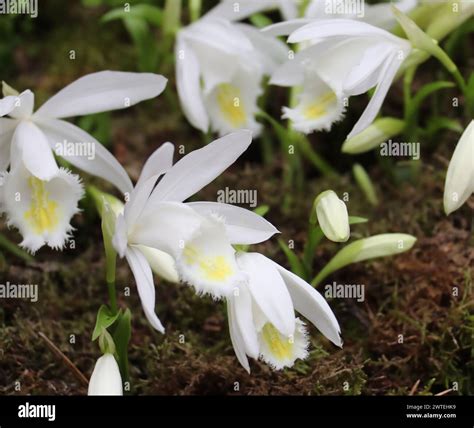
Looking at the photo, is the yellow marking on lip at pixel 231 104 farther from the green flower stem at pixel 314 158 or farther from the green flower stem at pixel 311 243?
the green flower stem at pixel 311 243

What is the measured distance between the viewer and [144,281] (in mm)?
1830

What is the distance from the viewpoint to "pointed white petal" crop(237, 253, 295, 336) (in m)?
1.83

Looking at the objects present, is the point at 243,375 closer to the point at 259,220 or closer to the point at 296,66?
the point at 259,220

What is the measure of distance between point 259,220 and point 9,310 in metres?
0.80

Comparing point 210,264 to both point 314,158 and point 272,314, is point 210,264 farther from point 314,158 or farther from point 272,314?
point 314,158

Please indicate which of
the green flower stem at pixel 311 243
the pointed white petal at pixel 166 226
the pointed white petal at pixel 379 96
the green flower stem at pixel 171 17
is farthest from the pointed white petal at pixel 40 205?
the green flower stem at pixel 171 17

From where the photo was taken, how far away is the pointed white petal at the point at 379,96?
6.70 ft

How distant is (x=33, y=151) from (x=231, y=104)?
814 mm

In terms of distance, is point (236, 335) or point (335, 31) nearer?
point (236, 335)

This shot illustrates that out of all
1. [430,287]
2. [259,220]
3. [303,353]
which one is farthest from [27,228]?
[430,287]

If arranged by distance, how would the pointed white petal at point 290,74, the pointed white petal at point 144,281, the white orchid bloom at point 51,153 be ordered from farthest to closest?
the pointed white petal at point 290,74 → the white orchid bloom at point 51,153 → the pointed white petal at point 144,281

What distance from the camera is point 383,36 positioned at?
2.11 meters

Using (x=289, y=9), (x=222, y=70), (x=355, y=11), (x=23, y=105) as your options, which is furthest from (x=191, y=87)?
(x=23, y=105)

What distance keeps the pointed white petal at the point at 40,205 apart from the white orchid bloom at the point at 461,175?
2.93 feet
